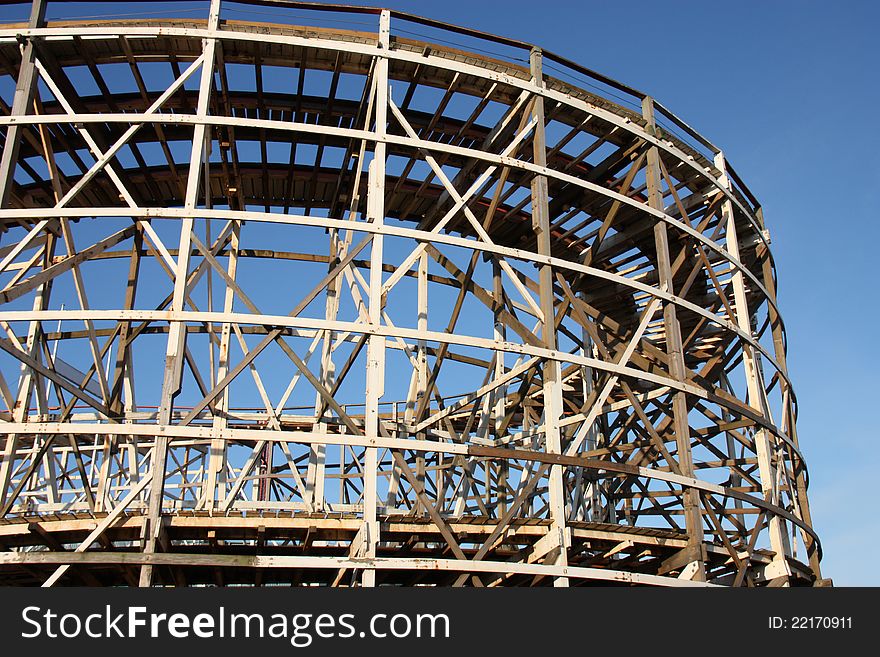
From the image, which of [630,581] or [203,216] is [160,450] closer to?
[203,216]

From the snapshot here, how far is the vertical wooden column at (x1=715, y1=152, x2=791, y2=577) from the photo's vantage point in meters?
15.9

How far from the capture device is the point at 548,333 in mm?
13914

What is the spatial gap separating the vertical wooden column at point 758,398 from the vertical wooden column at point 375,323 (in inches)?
313

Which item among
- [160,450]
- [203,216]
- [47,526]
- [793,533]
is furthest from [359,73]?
[793,533]

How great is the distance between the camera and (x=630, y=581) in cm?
1286

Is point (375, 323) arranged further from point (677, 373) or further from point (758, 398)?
point (758, 398)

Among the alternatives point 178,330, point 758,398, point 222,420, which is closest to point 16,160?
point 178,330

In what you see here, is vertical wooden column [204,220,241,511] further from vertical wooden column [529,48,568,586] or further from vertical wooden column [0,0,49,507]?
vertical wooden column [529,48,568,586]

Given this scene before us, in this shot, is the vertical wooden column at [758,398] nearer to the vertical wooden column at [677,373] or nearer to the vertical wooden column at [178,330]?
the vertical wooden column at [677,373]

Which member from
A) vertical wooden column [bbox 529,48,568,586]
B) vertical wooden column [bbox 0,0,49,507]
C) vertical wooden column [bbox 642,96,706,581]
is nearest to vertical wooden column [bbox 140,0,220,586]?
vertical wooden column [bbox 0,0,49,507]

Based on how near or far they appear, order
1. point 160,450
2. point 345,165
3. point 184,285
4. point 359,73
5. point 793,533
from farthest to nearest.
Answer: point 793,533 → point 345,165 → point 359,73 → point 184,285 → point 160,450

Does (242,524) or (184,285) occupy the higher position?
(184,285)
